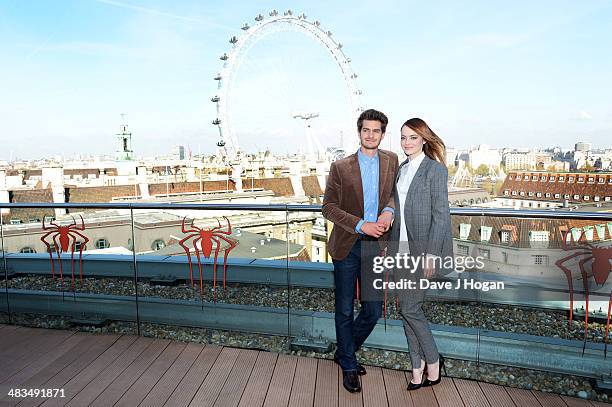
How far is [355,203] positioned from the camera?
112 inches

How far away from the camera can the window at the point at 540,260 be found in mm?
3461

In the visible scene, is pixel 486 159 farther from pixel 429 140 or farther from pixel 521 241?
pixel 429 140

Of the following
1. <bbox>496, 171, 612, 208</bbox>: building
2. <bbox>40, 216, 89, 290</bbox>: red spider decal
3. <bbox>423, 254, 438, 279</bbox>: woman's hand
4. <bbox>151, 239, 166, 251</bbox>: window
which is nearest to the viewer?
<bbox>423, 254, 438, 279</bbox>: woman's hand

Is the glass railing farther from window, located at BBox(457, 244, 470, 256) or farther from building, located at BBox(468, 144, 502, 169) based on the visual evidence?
building, located at BBox(468, 144, 502, 169)

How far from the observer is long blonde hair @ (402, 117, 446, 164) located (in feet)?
8.84

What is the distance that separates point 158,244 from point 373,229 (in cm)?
241

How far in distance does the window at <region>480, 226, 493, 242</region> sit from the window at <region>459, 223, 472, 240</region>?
11 centimetres

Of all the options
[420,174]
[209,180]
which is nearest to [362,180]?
[420,174]

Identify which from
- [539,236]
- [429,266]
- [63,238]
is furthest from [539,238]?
[63,238]

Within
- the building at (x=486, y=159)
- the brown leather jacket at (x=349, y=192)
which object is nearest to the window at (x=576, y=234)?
the brown leather jacket at (x=349, y=192)

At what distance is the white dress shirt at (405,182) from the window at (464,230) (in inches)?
25.1

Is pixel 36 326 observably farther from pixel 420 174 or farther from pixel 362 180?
pixel 420 174

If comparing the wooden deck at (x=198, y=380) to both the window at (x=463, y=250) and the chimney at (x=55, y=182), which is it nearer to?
the window at (x=463, y=250)

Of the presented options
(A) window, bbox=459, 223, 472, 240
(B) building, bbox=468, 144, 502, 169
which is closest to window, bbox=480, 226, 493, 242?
(A) window, bbox=459, 223, 472, 240
